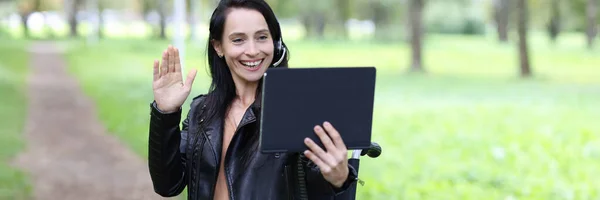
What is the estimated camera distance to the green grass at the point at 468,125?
314 inches

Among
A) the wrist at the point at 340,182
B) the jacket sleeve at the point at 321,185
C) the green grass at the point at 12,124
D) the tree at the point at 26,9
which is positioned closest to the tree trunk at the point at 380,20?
the tree at the point at 26,9

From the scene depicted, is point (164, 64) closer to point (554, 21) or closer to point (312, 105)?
point (312, 105)

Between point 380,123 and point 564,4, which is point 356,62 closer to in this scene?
point 564,4

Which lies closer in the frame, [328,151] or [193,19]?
[328,151]

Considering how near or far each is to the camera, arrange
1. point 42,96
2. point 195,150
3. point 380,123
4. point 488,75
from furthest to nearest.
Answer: point 488,75, point 42,96, point 380,123, point 195,150

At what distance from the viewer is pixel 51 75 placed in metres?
23.0

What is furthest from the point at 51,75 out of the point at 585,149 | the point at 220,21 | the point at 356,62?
the point at 220,21

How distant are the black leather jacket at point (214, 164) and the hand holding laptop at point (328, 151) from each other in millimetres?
131

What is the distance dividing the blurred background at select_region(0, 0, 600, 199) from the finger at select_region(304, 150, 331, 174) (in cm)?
82

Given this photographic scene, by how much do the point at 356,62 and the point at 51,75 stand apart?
39.8 ft

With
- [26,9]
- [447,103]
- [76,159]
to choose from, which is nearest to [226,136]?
[76,159]

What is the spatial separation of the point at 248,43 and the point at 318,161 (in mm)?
448

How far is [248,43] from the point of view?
2.39m

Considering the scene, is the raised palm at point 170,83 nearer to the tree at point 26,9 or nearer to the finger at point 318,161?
the finger at point 318,161
